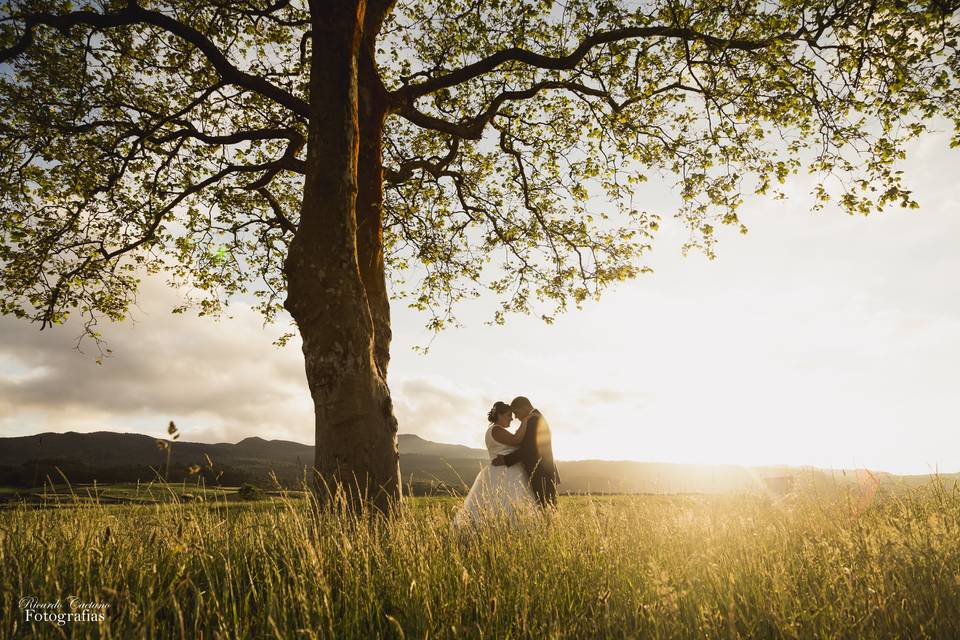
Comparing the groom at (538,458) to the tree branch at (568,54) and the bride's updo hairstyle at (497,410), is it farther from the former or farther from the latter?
the tree branch at (568,54)

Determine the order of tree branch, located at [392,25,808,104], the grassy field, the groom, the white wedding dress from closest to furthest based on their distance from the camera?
the grassy field → the white wedding dress → the groom → tree branch, located at [392,25,808,104]

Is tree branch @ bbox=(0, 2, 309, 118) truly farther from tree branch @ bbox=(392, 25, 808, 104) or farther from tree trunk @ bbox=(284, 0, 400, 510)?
tree branch @ bbox=(392, 25, 808, 104)

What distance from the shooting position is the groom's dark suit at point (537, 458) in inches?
358

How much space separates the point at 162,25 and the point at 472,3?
6683 mm

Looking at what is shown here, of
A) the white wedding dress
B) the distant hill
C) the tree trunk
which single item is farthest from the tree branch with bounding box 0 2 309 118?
the white wedding dress

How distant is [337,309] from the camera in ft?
23.0

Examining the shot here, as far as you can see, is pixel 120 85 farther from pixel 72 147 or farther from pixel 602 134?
pixel 602 134

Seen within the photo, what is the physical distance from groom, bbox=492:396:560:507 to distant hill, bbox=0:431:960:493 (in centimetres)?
71

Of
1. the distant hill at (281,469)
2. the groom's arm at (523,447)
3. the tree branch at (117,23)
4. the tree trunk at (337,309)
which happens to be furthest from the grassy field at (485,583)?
the tree branch at (117,23)

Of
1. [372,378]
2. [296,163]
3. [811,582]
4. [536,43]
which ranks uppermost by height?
[536,43]

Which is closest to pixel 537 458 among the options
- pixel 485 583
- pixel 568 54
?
pixel 485 583

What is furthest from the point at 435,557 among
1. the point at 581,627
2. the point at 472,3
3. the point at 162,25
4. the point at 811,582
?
the point at 472,3

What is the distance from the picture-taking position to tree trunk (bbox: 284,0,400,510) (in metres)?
6.75

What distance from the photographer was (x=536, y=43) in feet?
38.9
